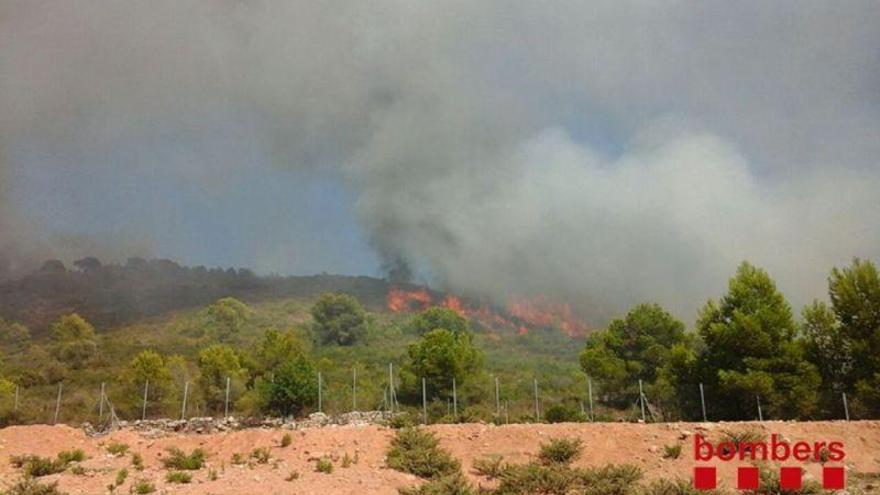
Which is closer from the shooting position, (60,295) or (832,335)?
(832,335)

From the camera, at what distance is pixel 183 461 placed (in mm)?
23500

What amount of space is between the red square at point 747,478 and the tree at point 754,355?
536 inches

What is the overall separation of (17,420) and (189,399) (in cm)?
1141

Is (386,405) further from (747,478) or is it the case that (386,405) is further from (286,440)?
(747,478)

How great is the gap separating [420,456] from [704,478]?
9.07m

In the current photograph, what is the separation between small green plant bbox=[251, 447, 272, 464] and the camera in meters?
24.0

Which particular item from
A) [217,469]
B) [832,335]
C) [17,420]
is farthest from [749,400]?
[17,420]

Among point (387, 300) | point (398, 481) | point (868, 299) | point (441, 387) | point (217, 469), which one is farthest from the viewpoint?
point (387, 300)

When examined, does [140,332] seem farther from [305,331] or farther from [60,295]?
[60,295]

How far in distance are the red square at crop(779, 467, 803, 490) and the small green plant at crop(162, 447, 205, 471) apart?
1815 centimetres

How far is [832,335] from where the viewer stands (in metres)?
34.5

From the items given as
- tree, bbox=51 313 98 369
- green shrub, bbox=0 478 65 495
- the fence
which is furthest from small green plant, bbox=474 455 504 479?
tree, bbox=51 313 98 369

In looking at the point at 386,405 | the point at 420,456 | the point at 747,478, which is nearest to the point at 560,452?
the point at 420,456

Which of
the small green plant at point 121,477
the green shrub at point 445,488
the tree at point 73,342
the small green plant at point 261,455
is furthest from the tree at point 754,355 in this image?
the tree at point 73,342
